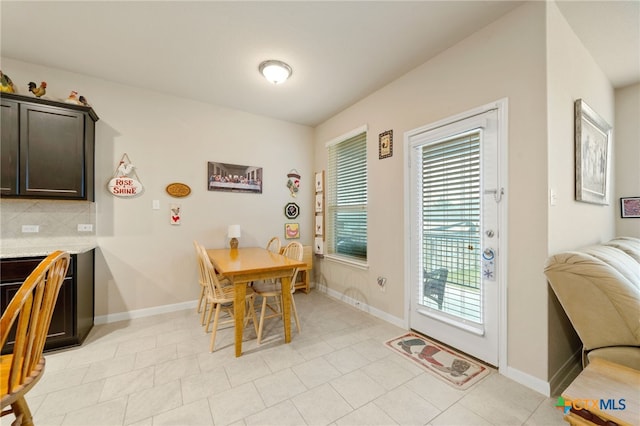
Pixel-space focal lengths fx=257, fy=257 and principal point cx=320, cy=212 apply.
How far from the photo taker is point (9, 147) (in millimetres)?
2289

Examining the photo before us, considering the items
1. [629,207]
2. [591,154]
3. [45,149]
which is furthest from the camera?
[629,207]

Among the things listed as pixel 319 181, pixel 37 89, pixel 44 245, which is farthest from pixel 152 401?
pixel 319 181

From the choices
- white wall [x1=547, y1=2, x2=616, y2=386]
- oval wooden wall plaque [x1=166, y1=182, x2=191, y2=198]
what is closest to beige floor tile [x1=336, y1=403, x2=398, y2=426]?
white wall [x1=547, y1=2, x2=616, y2=386]

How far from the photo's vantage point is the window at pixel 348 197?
11.3 ft

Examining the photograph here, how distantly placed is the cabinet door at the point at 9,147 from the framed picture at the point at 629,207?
6.24 metres

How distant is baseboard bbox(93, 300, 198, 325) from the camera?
2.90 meters

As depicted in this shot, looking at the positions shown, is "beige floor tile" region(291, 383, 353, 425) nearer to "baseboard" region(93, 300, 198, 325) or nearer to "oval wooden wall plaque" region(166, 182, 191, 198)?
"baseboard" region(93, 300, 198, 325)

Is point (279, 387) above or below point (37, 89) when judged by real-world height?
below

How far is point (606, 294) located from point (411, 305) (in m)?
1.49

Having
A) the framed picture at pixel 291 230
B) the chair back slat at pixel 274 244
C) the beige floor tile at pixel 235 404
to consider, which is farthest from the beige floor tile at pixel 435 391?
the framed picture at pixel 291 230

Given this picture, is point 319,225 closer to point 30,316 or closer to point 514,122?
point 514,122

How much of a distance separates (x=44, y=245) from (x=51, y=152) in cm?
94

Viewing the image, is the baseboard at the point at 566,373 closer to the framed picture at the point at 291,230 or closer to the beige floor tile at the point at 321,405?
the beige floor tile at the point at 321,405

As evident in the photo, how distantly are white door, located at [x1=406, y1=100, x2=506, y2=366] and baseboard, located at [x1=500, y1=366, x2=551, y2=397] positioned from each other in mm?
103
